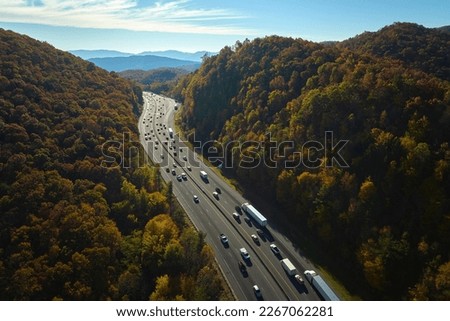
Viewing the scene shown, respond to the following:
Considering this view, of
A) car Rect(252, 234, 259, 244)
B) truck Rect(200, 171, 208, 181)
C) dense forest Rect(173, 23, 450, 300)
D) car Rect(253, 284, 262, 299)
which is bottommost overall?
car Rect(253, 284, 262, 299)

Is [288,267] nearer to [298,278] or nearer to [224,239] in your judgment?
[298,278]

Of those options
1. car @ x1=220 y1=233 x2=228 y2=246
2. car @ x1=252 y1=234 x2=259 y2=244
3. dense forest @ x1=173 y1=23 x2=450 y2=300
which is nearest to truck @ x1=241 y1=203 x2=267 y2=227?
car @ x1=252 y1=234 x2=259 y2=244

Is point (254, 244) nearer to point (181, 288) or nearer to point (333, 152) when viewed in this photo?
point (181, 288)

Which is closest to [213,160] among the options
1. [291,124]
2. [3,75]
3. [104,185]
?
[291,124]

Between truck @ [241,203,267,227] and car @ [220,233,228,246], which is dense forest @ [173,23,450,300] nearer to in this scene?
truck @ [241,203,267,227]
